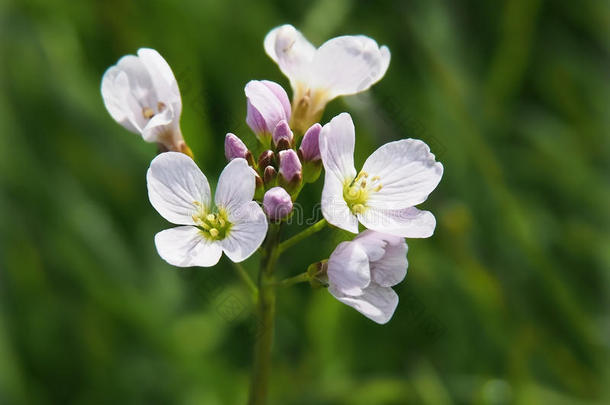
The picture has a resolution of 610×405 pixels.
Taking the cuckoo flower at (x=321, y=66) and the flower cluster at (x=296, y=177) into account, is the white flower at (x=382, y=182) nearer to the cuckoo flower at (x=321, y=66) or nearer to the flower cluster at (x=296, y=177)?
the flower cluster at (x=296, y=177)

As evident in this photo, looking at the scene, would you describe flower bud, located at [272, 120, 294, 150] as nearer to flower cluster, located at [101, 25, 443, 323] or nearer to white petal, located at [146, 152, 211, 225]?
flower cluster, located at [101, 25, 443, 323]

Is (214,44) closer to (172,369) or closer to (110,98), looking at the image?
(110,98)

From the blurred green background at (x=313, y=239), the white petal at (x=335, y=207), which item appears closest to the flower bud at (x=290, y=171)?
the white petal at (x=335, y=207)

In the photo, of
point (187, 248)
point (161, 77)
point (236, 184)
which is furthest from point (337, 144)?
point (161, 77)

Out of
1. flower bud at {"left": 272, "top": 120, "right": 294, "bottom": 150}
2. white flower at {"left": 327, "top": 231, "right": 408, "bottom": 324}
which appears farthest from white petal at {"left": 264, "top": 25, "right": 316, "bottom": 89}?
white flower at {"left": 327, "top": 231, "right": 408, "bottom": 324}

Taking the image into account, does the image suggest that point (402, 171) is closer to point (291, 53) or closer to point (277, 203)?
point (277, 203)

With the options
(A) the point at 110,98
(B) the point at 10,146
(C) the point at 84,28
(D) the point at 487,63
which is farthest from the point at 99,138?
(D) the point at 487,63
